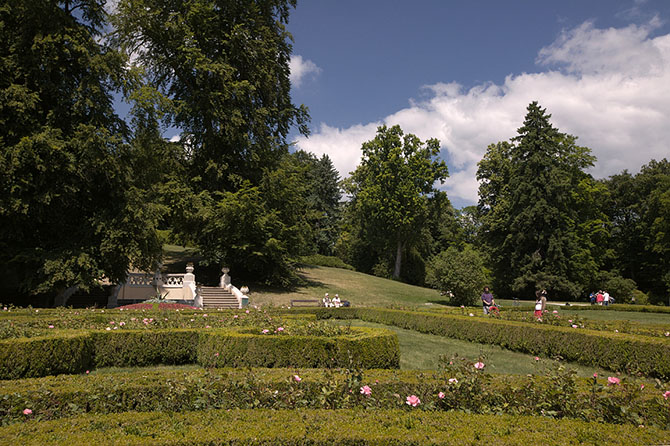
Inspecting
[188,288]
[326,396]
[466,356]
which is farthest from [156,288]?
[326,396]

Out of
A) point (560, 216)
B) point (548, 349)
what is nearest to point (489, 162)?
point (560, 216)

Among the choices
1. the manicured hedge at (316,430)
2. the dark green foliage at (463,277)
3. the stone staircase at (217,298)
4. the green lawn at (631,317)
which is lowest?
the stone staircase at (217,298)

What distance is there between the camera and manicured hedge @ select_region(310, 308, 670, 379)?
27.7 feet

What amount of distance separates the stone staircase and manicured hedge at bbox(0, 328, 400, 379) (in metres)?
14.3

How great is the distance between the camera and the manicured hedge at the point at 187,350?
21.6 ft

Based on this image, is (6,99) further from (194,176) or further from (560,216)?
(560,216)

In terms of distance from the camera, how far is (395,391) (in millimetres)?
5012

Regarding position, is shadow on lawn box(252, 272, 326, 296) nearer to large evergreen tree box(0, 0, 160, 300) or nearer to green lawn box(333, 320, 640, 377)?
large evergreen tree box(0, 0, 160, 300)

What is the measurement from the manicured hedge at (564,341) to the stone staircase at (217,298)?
11.5m

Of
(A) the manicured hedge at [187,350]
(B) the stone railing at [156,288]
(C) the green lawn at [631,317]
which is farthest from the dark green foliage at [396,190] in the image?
(A) the manicured hedge at [187,350]

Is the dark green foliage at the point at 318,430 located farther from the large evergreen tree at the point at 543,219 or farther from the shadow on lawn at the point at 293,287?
the large evergreen tree at the point at 543,219

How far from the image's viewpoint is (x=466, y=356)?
960 centimetres

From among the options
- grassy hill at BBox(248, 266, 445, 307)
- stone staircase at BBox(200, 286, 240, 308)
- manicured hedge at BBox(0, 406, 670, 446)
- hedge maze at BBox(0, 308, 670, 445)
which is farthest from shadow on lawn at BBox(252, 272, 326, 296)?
manicured hedge at BBox(0, 406, 670, 446)

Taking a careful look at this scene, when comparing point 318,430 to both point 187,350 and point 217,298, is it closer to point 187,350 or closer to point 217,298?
point 187,350
